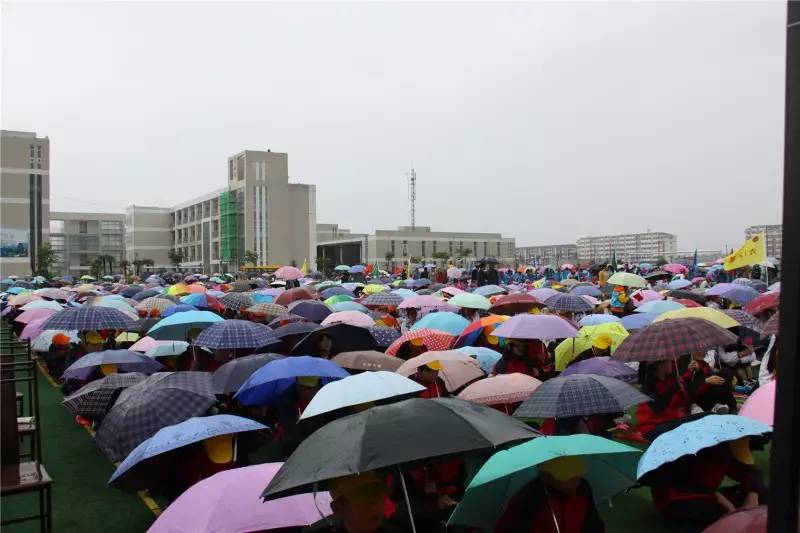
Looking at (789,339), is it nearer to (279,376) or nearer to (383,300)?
(279,376)

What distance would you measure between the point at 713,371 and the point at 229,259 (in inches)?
3095

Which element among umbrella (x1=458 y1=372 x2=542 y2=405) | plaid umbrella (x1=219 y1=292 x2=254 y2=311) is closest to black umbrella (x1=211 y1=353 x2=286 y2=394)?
umbrella (x1=458 y1=372 x2=542 y2=405)

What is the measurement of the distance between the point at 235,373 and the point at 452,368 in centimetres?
203

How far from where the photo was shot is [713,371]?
23.2 ft

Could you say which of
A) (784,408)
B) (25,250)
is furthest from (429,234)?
(784,408)

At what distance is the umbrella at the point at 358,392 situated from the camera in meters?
4.12

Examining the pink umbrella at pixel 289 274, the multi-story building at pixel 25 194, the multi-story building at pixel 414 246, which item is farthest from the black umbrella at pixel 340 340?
the multi-story building at pixel 414 246

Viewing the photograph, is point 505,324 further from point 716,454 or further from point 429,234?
point 429,234

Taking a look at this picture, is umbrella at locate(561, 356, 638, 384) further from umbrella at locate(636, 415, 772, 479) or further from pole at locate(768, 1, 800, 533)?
pole at locate(768, 1, 800, 533)

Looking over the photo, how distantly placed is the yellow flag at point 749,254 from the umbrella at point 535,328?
3904 mm

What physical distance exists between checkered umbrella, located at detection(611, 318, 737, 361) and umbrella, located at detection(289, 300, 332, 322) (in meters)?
5.86

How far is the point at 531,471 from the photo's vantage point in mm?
3436

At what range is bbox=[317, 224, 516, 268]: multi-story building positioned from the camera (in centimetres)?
9462

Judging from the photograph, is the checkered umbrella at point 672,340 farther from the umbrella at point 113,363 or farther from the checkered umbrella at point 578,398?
the umbrella at point 113,363
